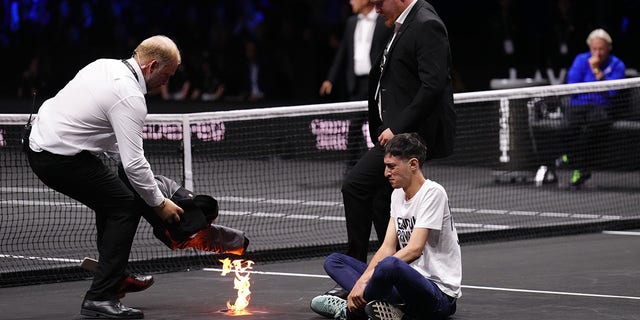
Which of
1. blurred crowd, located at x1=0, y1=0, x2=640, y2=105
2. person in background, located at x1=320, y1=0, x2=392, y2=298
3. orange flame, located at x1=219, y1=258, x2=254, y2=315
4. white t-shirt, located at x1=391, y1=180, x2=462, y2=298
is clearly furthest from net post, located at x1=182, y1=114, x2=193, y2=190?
blurred crowd, located at x1=0, y1=0, x2=640, y2=105

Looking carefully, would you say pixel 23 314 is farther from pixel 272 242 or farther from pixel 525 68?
pixel 525 68

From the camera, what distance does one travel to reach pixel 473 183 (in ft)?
53.6

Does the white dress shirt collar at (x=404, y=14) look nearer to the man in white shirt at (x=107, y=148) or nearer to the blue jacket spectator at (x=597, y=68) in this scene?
the man in white shirt at (x=107, y=148)

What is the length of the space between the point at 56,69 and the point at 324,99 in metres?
8.16

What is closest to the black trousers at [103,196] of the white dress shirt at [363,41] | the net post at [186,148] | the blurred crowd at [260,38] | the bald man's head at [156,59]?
the bald man's head at [156,59]

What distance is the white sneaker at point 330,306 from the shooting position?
27.0 feet

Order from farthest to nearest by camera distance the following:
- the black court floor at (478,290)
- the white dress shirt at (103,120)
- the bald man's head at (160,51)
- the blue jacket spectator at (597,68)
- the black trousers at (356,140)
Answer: the blue jacket spectator at (597,68) < the black trousers at (356,140) < the black court floor at (478,290) < the bald man's head at (160,51) < the white dress shirt at (103,120)

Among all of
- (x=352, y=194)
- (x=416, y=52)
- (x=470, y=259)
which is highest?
(x=416, y=52)

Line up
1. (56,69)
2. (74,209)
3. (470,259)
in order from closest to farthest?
(470,259) → (74,209) → (56,69)

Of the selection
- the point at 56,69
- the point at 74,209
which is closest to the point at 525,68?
the point at 74,209

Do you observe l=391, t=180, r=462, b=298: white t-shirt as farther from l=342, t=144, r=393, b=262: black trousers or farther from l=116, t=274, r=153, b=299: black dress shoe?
l=116, t=274, r=153, b=299: black dress shoe

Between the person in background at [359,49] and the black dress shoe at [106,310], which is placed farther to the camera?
the person in background at [359,49]

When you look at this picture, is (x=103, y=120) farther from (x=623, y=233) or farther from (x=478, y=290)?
(x=623, y=233)

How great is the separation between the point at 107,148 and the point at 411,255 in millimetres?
1934
